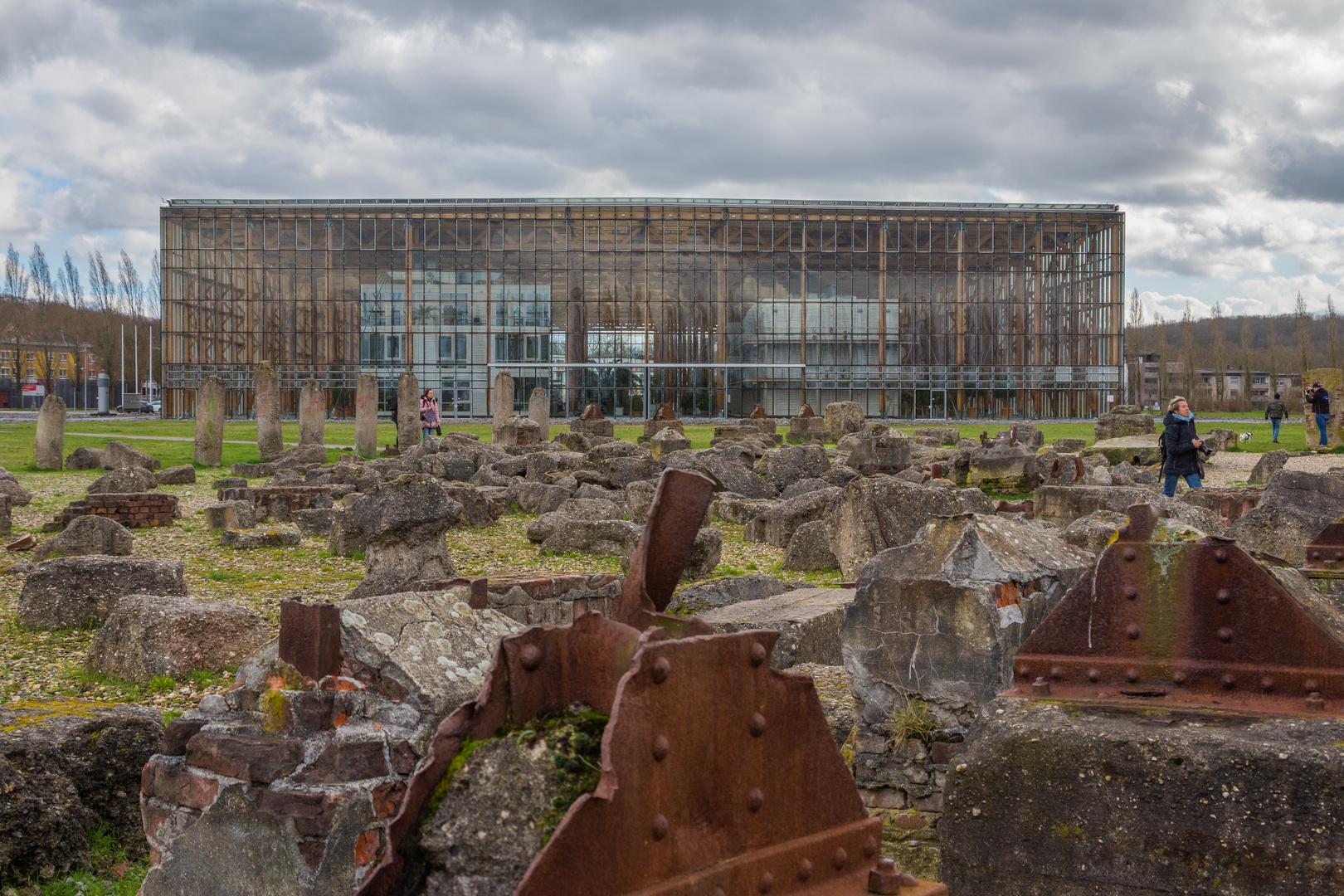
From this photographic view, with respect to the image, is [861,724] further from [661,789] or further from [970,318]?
[970,318]

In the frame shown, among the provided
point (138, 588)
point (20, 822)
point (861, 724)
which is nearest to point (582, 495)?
point (138, 588)

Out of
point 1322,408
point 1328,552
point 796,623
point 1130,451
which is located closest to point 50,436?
point 796,623

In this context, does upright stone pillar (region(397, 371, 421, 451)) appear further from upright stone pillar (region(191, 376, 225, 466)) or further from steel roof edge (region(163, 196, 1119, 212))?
steel roof edge (region(163, 196, 1119, 212))

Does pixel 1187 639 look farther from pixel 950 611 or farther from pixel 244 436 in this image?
pixel 244 436

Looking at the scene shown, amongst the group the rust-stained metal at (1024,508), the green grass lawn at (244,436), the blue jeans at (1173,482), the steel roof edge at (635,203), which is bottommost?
the rust-stained metal at (1024,508)

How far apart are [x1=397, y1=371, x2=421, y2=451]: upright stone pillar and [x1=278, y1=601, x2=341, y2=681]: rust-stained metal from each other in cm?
2626

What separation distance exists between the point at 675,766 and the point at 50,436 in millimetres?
24551

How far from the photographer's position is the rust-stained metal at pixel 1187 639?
9.59 ft

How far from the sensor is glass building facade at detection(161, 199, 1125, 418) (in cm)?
5556

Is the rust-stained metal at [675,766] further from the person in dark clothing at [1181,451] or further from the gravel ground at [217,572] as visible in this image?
the person in dark clothing at [1181,451]

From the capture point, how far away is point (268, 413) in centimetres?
2808

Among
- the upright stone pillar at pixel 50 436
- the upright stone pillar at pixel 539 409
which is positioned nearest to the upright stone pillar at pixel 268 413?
the upright stone pillar at pixel 50 436

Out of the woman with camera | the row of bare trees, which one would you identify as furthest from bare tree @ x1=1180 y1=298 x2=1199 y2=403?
the woman with camera

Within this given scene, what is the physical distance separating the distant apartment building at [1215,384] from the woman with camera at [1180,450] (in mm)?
63294
